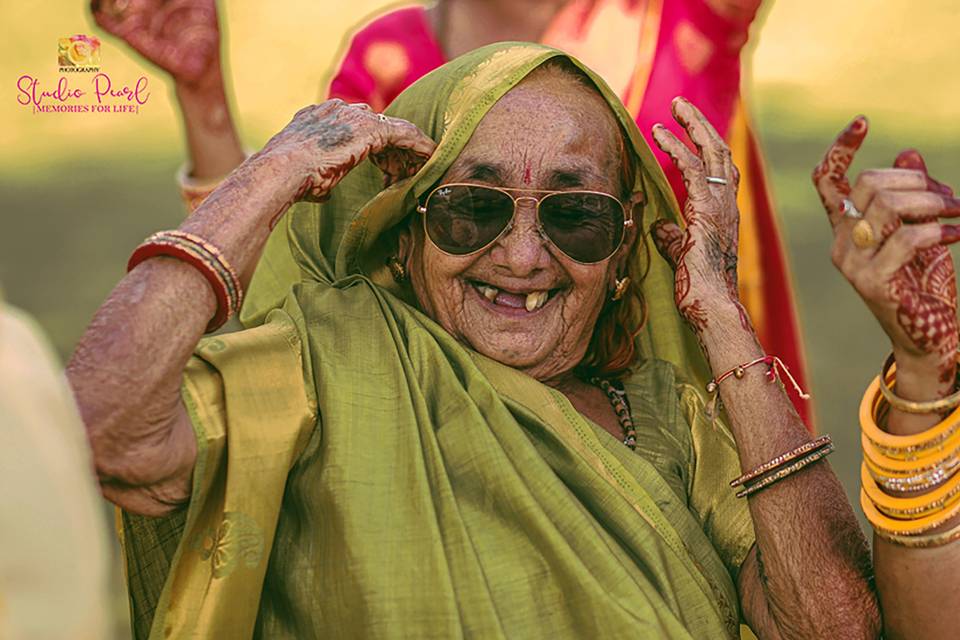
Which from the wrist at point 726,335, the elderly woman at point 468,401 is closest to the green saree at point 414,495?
the elderly woman at point 468,401

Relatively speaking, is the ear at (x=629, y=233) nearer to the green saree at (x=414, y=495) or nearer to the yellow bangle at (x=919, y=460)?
the green saree at (x=414, y=495)

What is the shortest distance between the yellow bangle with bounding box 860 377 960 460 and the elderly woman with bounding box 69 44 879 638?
244mm

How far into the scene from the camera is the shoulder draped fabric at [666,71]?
12.7 ft

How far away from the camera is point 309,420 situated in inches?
96.2

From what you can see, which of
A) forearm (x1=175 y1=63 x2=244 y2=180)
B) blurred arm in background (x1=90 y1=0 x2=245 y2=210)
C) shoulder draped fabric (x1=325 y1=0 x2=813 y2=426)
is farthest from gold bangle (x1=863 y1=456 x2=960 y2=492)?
forearm (x1=175 y1=63 x2=244 y2=180)

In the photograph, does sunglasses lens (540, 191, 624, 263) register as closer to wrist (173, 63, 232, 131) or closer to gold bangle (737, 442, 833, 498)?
gold bangle (737, 442, 833, 498)

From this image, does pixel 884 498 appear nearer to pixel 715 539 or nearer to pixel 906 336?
pixel 906 336

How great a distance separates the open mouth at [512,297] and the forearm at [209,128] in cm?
154

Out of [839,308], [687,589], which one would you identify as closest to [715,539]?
[687,589]

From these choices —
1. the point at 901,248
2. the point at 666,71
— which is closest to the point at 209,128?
the point at 666,71

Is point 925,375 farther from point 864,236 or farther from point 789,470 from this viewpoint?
point 789,470

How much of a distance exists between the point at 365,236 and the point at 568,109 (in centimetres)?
45

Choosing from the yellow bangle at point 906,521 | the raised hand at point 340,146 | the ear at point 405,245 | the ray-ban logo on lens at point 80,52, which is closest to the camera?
the yellow bangle at point 906,521

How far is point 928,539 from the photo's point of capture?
2283mm
